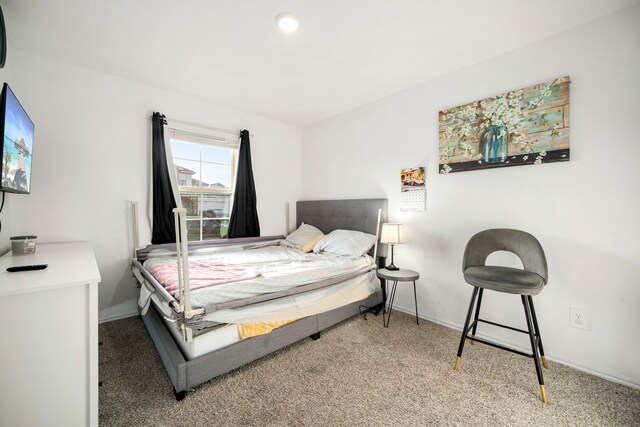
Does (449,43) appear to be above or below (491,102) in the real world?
above

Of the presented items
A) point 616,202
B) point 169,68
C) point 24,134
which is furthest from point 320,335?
point 169,68

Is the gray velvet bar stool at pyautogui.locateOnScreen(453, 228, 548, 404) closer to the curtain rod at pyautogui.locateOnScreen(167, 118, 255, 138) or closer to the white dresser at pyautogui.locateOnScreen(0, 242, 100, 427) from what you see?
the white dresser at pyautogui.locateOnScreen(0, 242, 100, 427)

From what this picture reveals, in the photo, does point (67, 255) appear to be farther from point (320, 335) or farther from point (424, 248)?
point (424, 248)

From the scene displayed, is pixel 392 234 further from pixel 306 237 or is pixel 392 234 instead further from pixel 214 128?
pixel 214 128

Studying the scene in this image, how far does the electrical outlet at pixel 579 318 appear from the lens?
187cm

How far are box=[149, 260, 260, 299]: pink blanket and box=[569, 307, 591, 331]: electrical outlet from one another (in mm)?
2324

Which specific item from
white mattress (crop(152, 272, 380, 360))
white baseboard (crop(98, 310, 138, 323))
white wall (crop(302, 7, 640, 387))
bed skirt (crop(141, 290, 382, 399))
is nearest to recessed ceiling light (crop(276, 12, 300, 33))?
white wall (crop(302, 7, 640, 387))

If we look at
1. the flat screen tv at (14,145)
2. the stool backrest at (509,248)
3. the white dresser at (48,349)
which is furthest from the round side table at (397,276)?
the flat screen tv at (14,145)

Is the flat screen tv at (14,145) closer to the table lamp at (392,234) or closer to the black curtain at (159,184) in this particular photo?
the black curtain at (159,184)

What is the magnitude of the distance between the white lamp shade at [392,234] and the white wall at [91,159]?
8.30 ft

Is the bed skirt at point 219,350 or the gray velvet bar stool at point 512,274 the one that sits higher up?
the gray velvet bar stool at point 512,274

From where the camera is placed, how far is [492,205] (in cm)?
229

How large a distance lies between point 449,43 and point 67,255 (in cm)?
316

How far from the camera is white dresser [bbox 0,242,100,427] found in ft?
3.27
